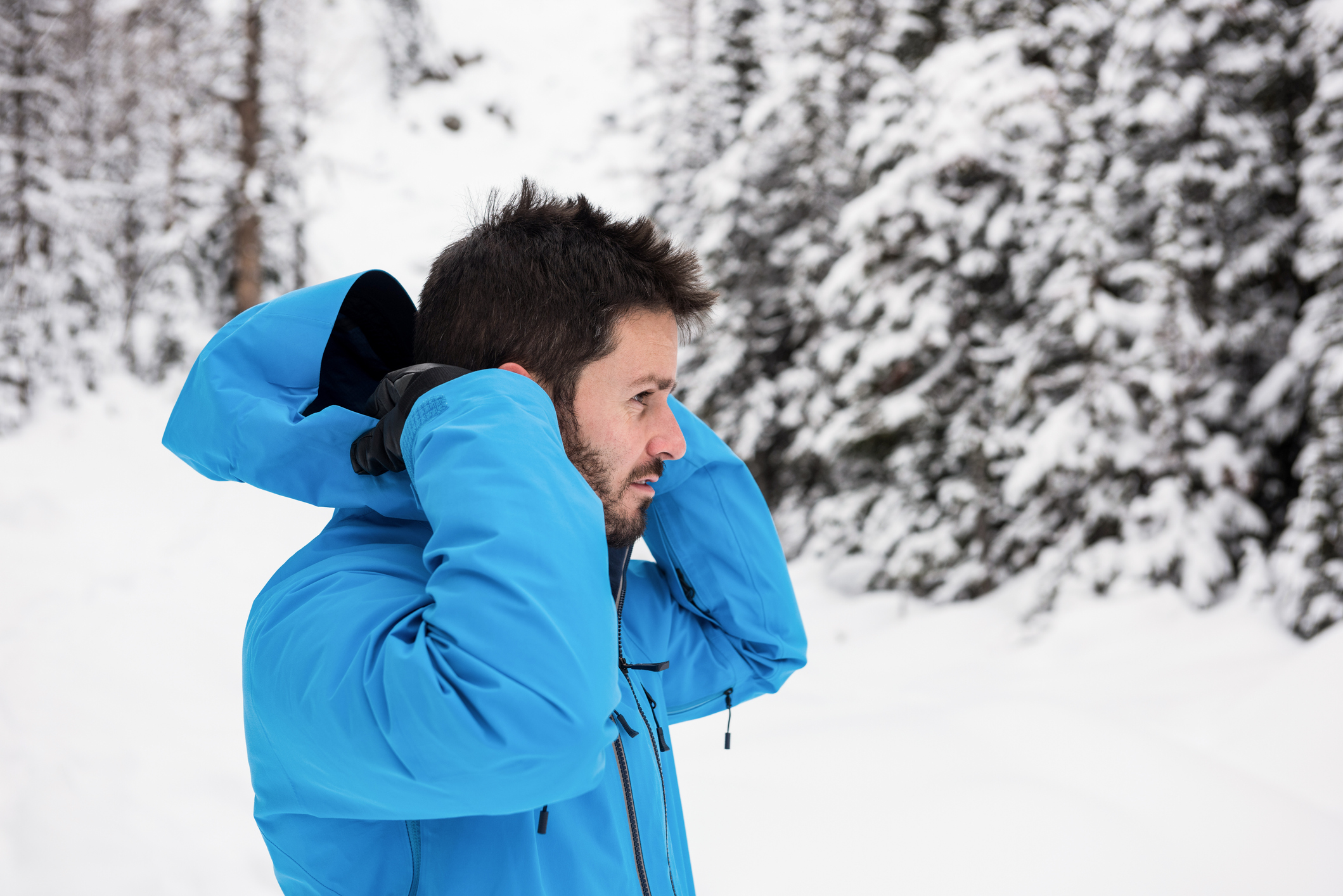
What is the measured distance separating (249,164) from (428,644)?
1702cm

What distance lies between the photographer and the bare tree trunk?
1466 centimetres

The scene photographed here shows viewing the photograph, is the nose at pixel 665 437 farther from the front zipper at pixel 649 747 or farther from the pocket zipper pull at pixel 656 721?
the pocket zipper pull at pixel 656 721

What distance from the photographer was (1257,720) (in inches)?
213

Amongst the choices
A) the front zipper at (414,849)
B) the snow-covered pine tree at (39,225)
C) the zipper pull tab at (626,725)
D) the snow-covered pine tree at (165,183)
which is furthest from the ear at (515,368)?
the snow-covered pine tree at (39,225)

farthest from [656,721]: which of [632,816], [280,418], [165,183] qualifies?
[165,183]

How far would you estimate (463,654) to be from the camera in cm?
97

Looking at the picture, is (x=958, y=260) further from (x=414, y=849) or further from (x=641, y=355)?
(x=414, y=849)

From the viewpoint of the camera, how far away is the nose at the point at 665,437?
1644 millimetres

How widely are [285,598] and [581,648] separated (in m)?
0.47

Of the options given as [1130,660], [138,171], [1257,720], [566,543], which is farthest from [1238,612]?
[138,171]

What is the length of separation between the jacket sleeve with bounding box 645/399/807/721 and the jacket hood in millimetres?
725

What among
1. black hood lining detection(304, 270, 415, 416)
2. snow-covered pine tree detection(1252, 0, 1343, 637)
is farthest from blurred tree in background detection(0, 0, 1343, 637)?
black hood lining detection(304, 270, 415, 416)

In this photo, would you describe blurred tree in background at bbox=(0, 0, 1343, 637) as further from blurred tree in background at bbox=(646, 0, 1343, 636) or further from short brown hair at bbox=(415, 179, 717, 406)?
short brown hair at bbox=(415, 179, 717, 406)

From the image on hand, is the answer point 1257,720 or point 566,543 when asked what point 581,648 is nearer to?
point 566,543
